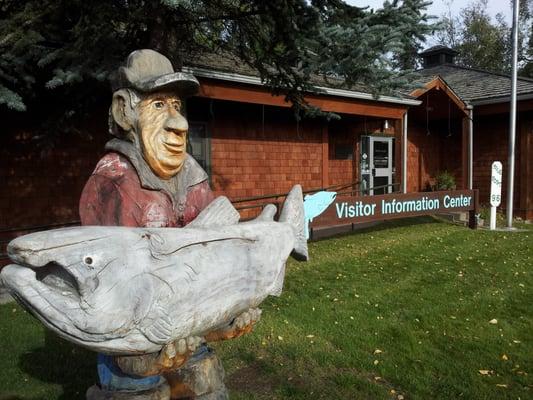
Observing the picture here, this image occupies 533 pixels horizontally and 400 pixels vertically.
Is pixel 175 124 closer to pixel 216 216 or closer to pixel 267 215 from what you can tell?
pixel 216 216

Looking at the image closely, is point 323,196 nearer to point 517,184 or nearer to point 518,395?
point 518,395

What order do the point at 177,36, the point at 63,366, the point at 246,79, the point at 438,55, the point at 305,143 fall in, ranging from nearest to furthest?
the point at 63,366, the point at 177,36, the point at 246,79, the point at 305,143, the point at 438,55

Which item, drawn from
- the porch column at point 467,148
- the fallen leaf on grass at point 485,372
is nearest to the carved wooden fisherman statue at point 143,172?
the fallen leaf on grass at point 485,372

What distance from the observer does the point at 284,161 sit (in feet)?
35.7

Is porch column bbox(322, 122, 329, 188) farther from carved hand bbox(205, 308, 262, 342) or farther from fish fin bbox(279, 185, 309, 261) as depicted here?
carved hand bbox(205, 308, 262, 342)

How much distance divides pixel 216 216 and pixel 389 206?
24.0ft

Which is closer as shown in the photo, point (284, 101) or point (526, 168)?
point (284, 101)

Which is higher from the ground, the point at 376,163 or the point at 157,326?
the point at 376,163

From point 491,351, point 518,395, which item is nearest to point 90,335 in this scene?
point 518,395

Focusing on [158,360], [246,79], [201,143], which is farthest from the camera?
[201,143]

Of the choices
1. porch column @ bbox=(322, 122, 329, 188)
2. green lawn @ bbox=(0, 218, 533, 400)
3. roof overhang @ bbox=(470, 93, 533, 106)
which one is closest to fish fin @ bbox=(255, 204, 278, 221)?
green lawn @ bbox=(0, 218, 533, 400)

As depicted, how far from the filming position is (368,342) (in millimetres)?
4402

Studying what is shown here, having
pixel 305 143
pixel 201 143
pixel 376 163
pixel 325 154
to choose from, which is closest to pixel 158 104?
pixel 201 143

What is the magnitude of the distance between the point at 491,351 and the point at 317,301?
1.89 metres
